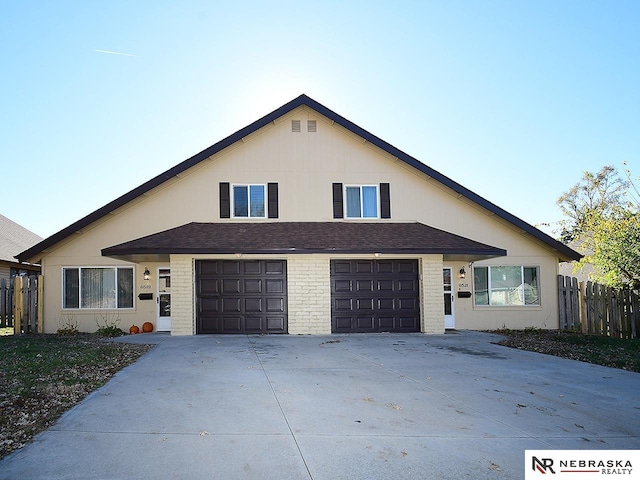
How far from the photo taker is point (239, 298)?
606 inches

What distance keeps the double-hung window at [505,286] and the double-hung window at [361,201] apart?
4287 millimetres

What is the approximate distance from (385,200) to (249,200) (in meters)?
4.64

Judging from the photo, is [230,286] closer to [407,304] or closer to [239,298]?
[239,298]

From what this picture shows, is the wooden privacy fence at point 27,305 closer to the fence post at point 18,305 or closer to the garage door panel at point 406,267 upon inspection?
the fence post at point 18,305

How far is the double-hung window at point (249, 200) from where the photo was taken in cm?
1654

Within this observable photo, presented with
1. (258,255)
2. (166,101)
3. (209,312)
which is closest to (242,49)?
(166,101)

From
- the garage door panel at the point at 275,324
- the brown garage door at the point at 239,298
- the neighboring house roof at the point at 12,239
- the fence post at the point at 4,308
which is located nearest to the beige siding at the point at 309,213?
the garage door panel at the point at 275,324

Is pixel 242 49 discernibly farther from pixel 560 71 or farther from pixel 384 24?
pixel 560 71

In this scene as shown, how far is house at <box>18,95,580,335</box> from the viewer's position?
15.3 m

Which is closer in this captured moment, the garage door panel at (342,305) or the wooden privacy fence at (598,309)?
the garage door panel at (342,305)

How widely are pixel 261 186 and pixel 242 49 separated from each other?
4.31 m

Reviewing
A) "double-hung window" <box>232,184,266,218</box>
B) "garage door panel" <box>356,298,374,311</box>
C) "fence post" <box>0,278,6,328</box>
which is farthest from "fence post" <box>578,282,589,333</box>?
"fence post" <box>0,278,6,328</box>

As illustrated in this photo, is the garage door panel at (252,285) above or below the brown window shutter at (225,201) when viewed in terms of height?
below

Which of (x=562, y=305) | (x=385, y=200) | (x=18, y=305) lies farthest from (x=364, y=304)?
(x=18, y=305)
